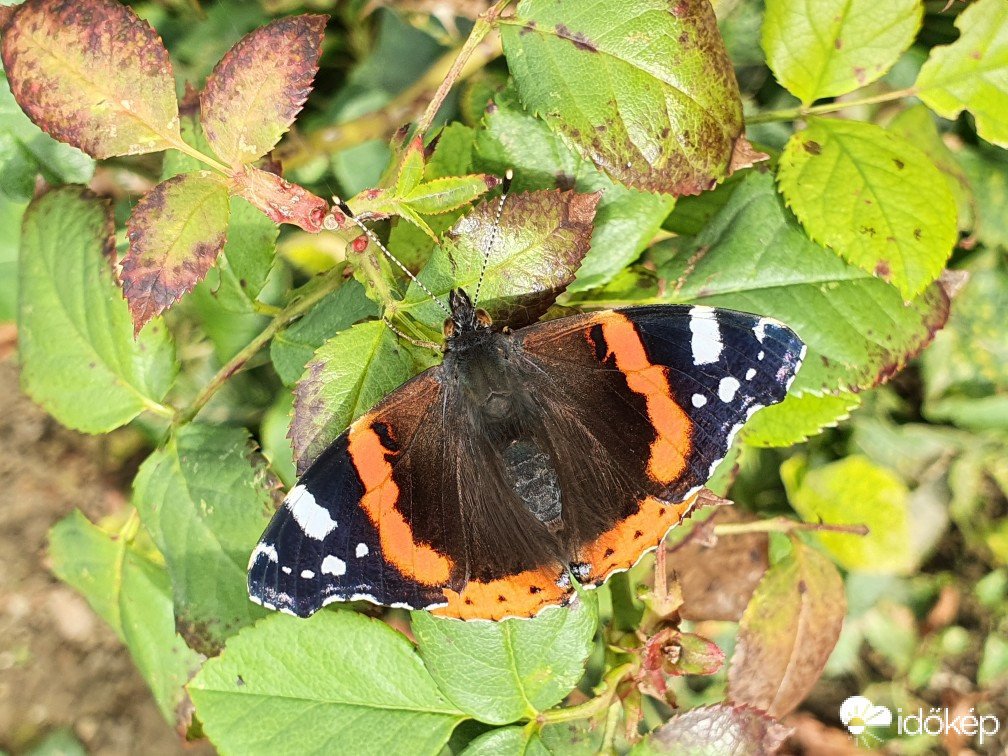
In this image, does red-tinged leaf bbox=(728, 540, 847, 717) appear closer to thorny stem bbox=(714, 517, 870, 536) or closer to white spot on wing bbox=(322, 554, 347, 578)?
thorny stem bbox=(714, 517, 870, 536)

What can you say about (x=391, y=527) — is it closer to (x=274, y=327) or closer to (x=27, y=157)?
(x=274, y=327)

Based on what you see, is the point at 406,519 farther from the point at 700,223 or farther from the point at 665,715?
the point at 665,715

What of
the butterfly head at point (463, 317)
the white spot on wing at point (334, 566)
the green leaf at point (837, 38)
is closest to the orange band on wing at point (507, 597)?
the white spot on wing at point (334, 566)

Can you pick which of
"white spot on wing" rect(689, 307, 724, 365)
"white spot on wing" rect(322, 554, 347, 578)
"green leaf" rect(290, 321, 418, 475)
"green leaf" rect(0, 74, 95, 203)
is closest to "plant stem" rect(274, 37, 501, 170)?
"green leaf" rect(0, 74, 95, 203)

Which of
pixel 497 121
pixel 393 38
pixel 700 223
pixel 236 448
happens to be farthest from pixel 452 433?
pixel 393 38

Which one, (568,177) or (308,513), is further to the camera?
(568,177)

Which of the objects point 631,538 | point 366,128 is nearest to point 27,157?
point 366,128
